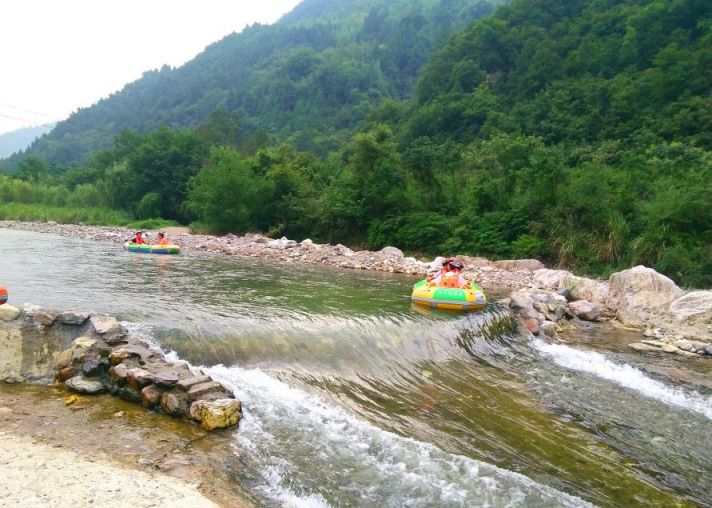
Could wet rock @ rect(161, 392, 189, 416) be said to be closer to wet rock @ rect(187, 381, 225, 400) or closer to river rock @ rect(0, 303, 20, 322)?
wet rock @ rect(187, 381, 225, 400)

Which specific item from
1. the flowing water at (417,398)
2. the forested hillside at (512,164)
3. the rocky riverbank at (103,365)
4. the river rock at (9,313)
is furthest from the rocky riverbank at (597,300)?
the river rock at (9,313)

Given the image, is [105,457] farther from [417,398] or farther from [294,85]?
[294,85]

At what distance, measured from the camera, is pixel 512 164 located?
80.7ft

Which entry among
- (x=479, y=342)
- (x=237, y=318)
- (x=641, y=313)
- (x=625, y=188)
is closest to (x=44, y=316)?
(x=237, y=318)

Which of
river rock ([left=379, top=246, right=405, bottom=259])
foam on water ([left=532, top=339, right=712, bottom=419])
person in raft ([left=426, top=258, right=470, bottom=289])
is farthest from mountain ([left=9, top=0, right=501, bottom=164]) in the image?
foam on water ([left=532, top=339, right=712, bottom=419])

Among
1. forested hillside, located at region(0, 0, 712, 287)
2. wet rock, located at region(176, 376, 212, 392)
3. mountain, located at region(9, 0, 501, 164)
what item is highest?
mountain, located at region(9, 0, 501, 164)

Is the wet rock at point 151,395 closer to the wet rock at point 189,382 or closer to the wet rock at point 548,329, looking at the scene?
the wet rock at point 189,382

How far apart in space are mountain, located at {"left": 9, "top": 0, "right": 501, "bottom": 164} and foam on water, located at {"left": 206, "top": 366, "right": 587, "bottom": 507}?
72.0m

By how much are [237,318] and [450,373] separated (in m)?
4.30

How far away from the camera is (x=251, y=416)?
613cm

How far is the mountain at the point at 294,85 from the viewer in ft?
313

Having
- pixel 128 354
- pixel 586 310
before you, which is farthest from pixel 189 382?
pixel 586 310

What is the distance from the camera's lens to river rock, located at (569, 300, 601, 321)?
542 inches

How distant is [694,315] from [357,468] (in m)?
11.1
